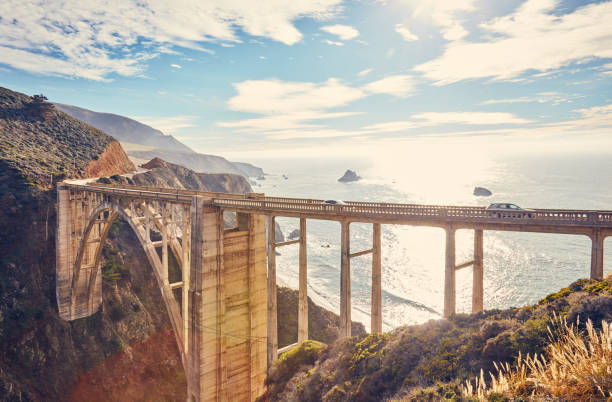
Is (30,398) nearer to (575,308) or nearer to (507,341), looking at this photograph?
(507,341)

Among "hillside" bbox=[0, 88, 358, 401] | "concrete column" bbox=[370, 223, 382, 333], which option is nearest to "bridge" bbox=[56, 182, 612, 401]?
"concrete column" bbox=[370, 223, 382, 333]

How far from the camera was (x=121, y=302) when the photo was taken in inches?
1487

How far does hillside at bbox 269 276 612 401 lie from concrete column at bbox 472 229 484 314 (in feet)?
5.92

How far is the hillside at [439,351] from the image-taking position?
10.9m

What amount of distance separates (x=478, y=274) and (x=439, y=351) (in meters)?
5.24

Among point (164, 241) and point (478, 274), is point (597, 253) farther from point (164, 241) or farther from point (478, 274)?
point (164, 241)

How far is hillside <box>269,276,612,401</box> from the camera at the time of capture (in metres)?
10.9

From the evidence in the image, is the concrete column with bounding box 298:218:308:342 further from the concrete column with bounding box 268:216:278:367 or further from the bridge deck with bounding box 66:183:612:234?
the concrete column with bounding box 268:216:278:367

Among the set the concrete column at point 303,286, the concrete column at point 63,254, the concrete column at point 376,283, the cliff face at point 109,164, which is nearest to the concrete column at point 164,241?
the concrete column at point 303,286

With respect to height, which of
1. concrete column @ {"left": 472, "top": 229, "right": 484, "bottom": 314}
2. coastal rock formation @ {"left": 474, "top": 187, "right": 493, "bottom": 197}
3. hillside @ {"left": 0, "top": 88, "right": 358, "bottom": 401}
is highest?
coastal rock formation @ {"left": 474, "top": 187, "right": 493, "bottom": 197}

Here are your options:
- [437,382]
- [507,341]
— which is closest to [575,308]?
[507,341]

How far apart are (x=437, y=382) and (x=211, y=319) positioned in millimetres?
17125

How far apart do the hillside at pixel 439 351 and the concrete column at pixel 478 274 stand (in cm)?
180

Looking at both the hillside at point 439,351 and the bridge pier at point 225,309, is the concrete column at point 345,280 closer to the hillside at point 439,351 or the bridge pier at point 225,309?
the hillside at point 439,351
